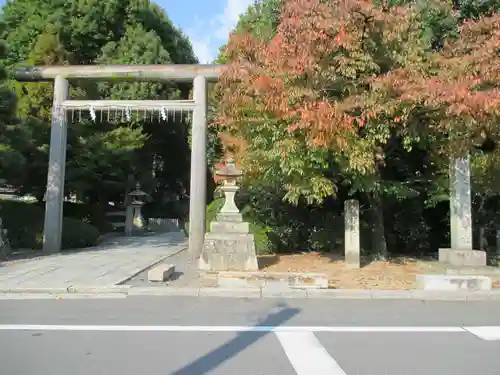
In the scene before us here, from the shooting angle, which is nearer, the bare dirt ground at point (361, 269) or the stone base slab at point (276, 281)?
the stone base slab at point (276, 281)

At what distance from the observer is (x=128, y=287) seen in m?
8.80

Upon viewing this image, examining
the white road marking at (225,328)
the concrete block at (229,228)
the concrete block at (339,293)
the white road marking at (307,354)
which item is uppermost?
the concrete block at (229,228)

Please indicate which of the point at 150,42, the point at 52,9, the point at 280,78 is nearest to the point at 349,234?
the point at 280,78

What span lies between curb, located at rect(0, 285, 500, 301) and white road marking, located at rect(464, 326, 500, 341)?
2116mm

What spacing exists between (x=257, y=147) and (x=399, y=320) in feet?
18.6

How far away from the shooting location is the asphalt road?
15.1ft

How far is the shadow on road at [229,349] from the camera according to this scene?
14.8ft

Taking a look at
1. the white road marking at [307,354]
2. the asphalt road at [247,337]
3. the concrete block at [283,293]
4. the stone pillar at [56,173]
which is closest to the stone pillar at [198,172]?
the stone pillar at [56,173]

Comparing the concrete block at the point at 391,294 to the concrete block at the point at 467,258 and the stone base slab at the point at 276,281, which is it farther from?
the concrete block at the point at 467,258

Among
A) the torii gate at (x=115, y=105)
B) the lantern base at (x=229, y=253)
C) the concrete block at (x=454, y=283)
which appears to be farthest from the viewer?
the torii gate at (x=115, y=105)

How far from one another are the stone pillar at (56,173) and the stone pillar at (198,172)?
4.51 m

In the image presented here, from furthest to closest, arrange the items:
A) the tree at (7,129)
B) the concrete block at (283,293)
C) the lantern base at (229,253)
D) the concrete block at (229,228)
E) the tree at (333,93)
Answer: the tree at (7,129) < the concrete block at (229,228) < the lantern base at (229,253) < the tree at (333,93) < the concrete block at (283,293)

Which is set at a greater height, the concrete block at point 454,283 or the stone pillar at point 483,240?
the stone pillar at point 483,240

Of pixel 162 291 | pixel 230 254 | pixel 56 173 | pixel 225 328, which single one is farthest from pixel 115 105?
pixel 225 328
